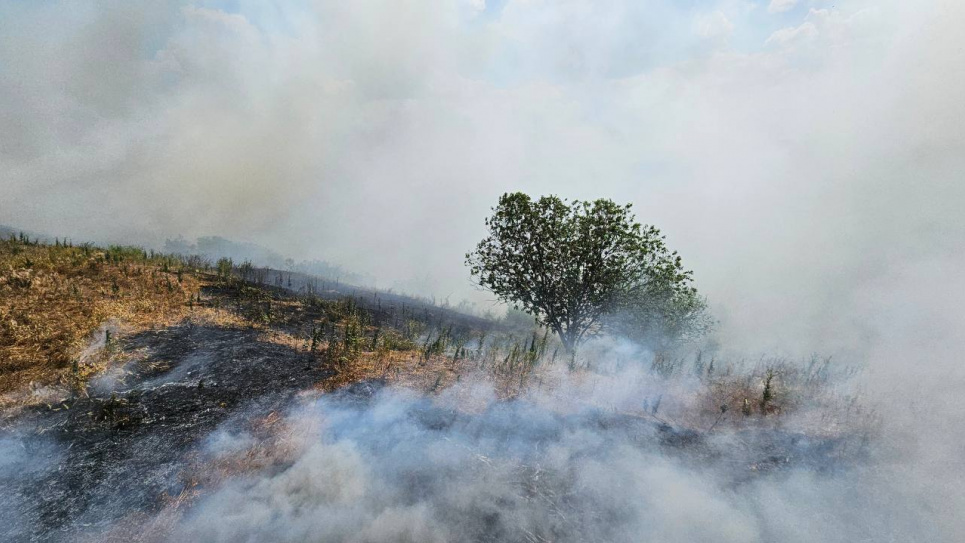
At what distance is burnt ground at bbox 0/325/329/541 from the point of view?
17.8 ft

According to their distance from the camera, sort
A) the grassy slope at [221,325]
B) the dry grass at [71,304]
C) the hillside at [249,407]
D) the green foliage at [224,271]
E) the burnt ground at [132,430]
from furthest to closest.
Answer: the green foliage at [224,271] → the grassy slope at [221,325] → the dry grass at [71,304] → the hillside at [249,407] → the burnt ground at [132,430]

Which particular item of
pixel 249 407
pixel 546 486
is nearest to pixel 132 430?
pixel 249 407

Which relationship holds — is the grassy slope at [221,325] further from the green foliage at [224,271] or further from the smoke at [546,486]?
the green foliage at [224,271]

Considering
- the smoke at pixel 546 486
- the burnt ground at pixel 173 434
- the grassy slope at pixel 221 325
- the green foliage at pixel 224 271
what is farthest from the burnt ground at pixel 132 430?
the green foliage at pixel 224 271

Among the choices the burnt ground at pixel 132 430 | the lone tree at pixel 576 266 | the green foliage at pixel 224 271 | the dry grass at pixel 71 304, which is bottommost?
the burnt ground at pixel 132 430

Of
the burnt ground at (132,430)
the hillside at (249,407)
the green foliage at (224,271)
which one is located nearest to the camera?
the burnt ground at (132,430)

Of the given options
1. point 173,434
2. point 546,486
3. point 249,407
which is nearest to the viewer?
point 546,486

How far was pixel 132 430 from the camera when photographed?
712cm

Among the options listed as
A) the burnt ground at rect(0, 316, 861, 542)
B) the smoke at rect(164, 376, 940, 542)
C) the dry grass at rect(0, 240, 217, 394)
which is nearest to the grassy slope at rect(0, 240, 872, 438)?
the dry grass at rect(0, 240, 217, 394)

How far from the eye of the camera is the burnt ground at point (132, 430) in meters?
5.43

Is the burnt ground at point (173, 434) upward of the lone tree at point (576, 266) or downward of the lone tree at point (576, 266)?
downward

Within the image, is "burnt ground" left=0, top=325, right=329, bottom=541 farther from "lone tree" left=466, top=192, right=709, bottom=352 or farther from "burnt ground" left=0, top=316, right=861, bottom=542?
"lone tree" left=466, top=192, right=709, bottom=352

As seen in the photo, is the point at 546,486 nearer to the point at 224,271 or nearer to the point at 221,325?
the point at 221,325

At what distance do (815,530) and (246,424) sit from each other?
1081 cm
